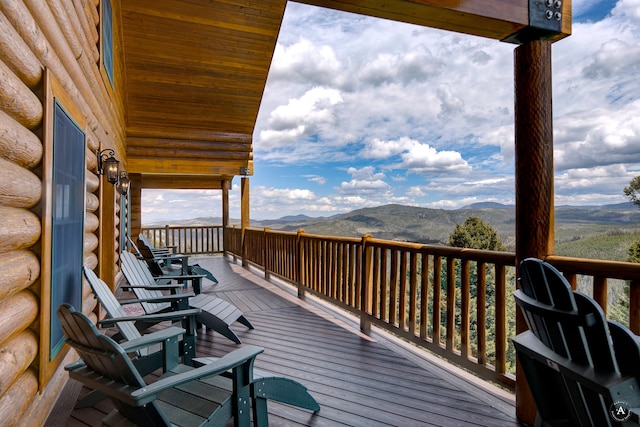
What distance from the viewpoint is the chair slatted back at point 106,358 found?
1288mm

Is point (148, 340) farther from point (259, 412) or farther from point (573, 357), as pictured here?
point (573, 357)

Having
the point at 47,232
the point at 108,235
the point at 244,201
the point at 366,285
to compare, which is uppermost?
the point at 244,201

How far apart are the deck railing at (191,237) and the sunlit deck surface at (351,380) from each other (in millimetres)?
7882

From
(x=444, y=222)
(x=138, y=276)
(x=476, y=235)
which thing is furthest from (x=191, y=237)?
(x=444, y=222)

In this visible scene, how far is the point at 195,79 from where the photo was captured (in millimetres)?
7406

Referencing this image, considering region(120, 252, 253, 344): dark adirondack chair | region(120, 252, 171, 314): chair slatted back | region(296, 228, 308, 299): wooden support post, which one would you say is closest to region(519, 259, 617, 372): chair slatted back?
region(120, 252, 253, 344): dark adirondack chair

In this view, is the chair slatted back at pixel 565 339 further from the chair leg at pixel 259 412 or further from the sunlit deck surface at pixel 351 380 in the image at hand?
the chair leg at pixel 259 412

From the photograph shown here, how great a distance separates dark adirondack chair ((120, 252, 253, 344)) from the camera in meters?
3.50

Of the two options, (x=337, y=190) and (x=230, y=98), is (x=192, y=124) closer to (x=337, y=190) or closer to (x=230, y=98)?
(x=230, y=98)

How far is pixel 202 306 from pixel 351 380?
163 cm

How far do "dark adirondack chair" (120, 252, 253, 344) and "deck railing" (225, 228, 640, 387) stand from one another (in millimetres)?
1274

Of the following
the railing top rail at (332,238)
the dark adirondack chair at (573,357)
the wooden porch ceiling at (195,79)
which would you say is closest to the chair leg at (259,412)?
the dark adirondack chair at (573,357)

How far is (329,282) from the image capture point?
480 cm

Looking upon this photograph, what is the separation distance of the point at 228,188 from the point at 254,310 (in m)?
8.10
